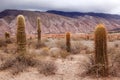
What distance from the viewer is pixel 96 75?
44.4 ft

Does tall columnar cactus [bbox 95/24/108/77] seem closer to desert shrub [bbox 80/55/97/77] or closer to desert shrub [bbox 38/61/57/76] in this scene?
desert shrub [bbox 80/55/97/77]

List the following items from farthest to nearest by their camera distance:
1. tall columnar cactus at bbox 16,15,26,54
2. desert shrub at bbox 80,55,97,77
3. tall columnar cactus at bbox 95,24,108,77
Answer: tall columnar cactus at bbox 16,15,26,54 → desert shrub at bbox 80,55,97,77 → tall columnar cactus at bbox 95,24,108,77

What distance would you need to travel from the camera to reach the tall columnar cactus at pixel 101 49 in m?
13.4

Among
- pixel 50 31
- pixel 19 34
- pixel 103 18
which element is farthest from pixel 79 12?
pixel 19 34

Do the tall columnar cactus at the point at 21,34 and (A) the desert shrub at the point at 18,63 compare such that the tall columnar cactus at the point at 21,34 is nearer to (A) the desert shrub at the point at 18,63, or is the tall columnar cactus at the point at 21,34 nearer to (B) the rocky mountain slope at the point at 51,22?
(A) the desert shrub at the point at 18,63

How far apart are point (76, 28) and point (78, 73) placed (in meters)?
104

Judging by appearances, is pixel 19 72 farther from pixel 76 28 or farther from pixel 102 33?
pixel 76 28

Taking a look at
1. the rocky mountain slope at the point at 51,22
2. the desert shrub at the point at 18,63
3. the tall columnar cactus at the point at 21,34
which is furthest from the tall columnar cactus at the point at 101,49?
the rocky mountain slope at the point at 51,22

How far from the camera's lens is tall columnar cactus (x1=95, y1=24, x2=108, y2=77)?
526 inches

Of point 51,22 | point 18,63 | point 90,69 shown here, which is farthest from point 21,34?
point 51,22

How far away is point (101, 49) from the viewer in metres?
13.4

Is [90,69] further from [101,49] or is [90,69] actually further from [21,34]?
[21,34]

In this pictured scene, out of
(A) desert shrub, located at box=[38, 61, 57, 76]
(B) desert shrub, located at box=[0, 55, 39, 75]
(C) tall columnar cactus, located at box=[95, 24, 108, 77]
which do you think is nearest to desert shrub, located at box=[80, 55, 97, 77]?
(C) tall columnar cactus, located at box=[95, 24, 108, 77]

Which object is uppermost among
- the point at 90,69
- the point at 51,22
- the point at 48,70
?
the point at 90,69
